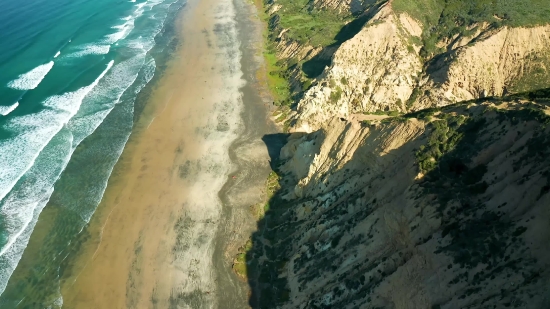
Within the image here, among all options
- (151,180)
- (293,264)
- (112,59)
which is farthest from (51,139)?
(293,264)

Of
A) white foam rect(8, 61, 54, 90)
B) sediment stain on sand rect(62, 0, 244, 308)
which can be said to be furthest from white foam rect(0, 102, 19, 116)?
sediment stain on sand rect(62, 0, 244, 308)

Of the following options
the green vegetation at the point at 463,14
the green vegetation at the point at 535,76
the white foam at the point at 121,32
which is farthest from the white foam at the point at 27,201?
the green vegetation at the point at 535,76

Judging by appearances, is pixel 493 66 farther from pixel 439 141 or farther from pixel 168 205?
pixel 168 205

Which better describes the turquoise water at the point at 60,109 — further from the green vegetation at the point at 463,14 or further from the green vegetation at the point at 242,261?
the green vegetation at the point at 463,14

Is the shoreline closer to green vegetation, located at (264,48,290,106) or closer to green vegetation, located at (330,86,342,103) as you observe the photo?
green vegetation, located at (264,48,290,106)

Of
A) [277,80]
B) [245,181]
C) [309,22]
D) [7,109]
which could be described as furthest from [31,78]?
[309,22]

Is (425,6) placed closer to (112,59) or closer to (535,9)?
(535,9)
